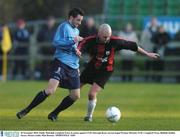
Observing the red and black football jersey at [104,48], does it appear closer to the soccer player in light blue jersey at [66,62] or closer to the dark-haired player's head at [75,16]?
the soccer player in light blue jersey at [66,62]

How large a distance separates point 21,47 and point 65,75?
1848cm

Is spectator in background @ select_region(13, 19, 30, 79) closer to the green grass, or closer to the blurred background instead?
the blurred background

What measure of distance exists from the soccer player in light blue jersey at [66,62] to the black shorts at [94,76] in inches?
30.6

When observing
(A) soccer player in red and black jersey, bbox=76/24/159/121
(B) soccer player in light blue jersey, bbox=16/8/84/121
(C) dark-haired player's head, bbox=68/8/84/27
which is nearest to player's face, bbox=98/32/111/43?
(A) soccer player in red and black jersey, bbox=76/24/159/121

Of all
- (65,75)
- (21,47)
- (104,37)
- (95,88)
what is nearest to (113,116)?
(95,88)

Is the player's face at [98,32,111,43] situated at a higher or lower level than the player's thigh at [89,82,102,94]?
higher

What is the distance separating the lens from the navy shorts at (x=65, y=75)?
50.4 feet

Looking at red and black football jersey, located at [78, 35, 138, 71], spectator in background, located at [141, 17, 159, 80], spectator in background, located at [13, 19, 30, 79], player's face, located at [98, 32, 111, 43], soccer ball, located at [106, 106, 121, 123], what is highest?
player's face, located at [98, 32, 111, 43]

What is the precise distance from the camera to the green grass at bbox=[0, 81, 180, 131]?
1483 cm

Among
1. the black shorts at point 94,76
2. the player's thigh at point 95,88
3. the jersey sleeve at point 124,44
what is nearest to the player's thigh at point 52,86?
the player's thigh at point 95,88

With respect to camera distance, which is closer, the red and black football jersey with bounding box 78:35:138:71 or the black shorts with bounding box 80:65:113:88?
the red and black football jersey with bounding box 78:35:138:71

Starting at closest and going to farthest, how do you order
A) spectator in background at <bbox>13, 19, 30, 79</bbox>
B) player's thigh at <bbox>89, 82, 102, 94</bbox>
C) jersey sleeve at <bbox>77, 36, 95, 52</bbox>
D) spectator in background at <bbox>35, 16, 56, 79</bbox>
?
jersey sleeve at <bbox>77, 36, 95, 52</bbox>
player's thigh at <bbox>89, 82, 102, 94</bbox>
spectator in background at <bbox>35, 16, 56, 79</bbox>
spectator in background at <bbox>13, 19, 30, 79</bbox>

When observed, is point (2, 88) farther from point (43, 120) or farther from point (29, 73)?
point (43, 120)

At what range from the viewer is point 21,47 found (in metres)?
33.7
